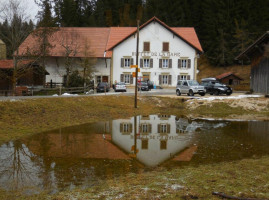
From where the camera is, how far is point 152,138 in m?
14.6

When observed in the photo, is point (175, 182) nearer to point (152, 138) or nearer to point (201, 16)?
point (152, 138)

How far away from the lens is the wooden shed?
2836 centimetres

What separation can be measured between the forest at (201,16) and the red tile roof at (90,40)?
53.3ft

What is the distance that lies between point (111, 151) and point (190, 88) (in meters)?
20.9

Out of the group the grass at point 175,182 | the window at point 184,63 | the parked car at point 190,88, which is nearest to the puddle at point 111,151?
the grass at point 175,182

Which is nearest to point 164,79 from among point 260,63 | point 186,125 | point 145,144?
point 260,63

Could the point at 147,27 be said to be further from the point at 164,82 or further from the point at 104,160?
the point at 104,160

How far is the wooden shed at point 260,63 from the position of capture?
93.0 feet

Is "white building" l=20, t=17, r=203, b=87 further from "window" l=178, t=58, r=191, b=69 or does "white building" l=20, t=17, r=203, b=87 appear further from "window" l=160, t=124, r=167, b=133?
"window" l=160, t=124, r=167, b=133

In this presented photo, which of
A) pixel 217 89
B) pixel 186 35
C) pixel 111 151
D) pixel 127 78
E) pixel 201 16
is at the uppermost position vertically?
pixel 201 16

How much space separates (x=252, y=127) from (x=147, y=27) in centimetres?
3144

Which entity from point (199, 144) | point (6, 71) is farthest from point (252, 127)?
point (6, 71)

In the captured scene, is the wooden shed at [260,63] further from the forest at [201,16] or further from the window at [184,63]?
the forest at [201,16]

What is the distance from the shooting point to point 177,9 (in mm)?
69375
